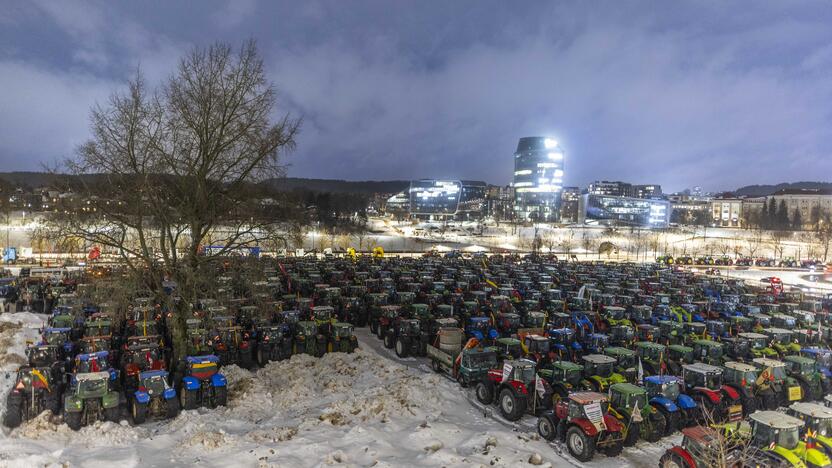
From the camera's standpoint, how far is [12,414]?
11914mm

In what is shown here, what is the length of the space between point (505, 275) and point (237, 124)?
2600 cm

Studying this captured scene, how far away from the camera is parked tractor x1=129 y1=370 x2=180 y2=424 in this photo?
12531 mm

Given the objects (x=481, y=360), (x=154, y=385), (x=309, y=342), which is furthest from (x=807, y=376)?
(x=154, y=385)

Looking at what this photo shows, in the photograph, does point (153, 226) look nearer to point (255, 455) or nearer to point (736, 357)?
point (255, 455)

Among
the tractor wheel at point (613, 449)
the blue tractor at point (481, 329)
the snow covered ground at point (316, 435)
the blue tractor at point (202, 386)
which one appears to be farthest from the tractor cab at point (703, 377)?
the blue tractor at point (202, 386)

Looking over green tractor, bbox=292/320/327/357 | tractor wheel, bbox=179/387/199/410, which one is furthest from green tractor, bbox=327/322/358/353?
tractor wheel, bbox=179/387/199/410

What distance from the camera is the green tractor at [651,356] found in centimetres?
1575

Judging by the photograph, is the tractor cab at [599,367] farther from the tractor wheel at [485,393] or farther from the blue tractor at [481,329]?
the blue tractor at [481,329]

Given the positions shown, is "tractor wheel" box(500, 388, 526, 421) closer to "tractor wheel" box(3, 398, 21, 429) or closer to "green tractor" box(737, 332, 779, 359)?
"green tractor" box(737, 332, 779, 359)

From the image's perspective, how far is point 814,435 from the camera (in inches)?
402

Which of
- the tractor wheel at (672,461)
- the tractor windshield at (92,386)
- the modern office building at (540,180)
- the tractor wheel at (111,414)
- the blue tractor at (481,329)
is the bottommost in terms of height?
the tractor wheel at (672,461)

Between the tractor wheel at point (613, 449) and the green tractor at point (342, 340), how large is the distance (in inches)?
401

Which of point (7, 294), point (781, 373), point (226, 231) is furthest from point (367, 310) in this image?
point (7, 294)

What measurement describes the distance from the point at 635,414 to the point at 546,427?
6.72 feet
